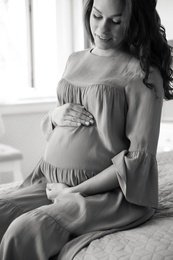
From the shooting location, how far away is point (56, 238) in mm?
1307

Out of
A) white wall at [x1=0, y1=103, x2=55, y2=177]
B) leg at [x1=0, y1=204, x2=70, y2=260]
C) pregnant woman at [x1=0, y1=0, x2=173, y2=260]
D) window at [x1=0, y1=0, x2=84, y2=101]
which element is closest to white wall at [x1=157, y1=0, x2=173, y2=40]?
window at [x1=0, y1=0, x2=84, y2=101]

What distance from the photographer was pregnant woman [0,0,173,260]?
1396 mm

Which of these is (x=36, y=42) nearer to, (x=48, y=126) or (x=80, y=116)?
(x=48, y=126)

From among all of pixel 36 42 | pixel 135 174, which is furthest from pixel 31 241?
pixel 36 42

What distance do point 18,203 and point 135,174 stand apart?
0.39 metres

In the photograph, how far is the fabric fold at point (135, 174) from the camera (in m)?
1.41

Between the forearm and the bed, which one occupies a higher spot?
the forearm

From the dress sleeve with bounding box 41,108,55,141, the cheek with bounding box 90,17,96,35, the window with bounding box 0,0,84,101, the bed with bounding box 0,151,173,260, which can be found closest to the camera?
the bed with bounding box 0,151,173,260

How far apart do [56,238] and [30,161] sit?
2488 millimetres

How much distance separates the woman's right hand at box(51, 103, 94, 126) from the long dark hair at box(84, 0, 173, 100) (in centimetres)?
23

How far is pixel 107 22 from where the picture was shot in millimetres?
1468

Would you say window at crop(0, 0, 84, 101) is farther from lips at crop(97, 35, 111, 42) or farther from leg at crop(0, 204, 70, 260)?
leg at crop(0, 204, 70, 260)

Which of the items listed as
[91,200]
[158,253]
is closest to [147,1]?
[91,200]

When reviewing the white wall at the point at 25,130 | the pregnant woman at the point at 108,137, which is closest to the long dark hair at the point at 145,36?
the pregnant woman at the point at 108,137
